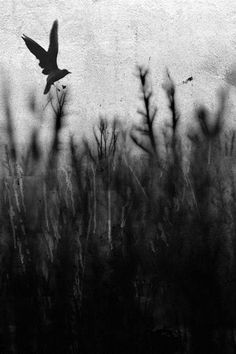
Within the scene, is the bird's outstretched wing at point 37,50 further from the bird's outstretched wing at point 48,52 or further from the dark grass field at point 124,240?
the dark grass field at point 124,240

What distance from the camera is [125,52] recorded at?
14.5 ft

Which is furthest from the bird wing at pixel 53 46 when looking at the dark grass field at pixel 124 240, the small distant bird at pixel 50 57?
the dark grass field at pixel 124 240

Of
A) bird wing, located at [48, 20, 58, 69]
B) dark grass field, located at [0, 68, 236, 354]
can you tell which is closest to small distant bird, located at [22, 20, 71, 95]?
bird wing, located at [48, 20, 58, 69]

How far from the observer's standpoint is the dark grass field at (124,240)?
4277 mm

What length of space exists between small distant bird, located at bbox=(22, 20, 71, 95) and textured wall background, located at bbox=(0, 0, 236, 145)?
0.04m

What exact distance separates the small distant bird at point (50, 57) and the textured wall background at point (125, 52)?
4cm

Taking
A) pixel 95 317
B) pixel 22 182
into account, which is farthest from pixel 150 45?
pixel 95 317

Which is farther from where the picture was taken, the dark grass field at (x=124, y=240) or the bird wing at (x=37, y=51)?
the bird wing at (x=37, y=51)

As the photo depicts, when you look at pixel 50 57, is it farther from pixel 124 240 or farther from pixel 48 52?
pixel 124 240

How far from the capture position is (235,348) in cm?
426

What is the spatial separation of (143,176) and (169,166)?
210 mm

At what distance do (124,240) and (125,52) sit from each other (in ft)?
4.71

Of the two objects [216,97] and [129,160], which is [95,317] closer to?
[129,160]

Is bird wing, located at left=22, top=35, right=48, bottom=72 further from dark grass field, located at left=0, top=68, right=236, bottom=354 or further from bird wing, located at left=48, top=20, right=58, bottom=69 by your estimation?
dark grass field, located at left=0, top=68, right=236, bottom=354
